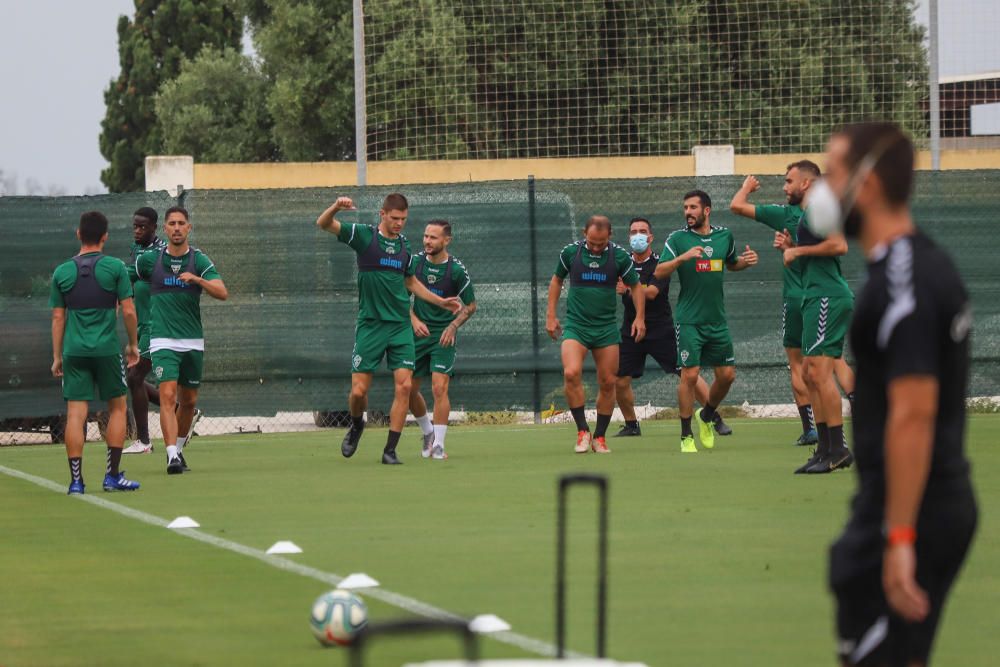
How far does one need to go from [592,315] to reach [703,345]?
3.50ft

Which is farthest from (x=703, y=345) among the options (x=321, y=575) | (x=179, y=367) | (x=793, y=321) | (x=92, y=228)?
(x=321, y=575)

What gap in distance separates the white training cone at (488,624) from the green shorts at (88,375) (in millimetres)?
6441

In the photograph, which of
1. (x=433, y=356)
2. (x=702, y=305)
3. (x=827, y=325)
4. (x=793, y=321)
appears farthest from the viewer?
(x=433, y=356)

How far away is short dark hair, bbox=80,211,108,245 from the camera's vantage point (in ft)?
41.2

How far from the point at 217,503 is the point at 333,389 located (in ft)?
25.8

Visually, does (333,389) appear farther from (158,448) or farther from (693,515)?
(693,515)

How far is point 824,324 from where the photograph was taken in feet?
42.8

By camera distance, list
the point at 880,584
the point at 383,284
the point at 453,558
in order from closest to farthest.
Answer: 1. the point at 880,584
2. the point at 453,558
3. the point at 383,284

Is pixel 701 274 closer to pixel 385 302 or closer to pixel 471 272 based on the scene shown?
pixel 385 302

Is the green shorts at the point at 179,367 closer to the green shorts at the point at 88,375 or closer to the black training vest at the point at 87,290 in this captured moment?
the green shorts at the point at 88,375

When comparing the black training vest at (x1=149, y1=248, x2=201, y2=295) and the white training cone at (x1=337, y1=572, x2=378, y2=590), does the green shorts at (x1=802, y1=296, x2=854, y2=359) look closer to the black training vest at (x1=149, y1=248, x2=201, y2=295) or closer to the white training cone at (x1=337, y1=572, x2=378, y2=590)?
the black training vest at (x1=149, y1=248, x2=201, y2=295)

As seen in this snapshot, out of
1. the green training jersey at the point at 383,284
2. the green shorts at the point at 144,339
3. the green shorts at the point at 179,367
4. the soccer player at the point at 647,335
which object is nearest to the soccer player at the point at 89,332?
Answer: the green shorts at the point at 179,367

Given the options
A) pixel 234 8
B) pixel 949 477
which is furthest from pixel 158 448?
pixel 234 8

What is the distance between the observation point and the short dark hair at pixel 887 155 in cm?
418
